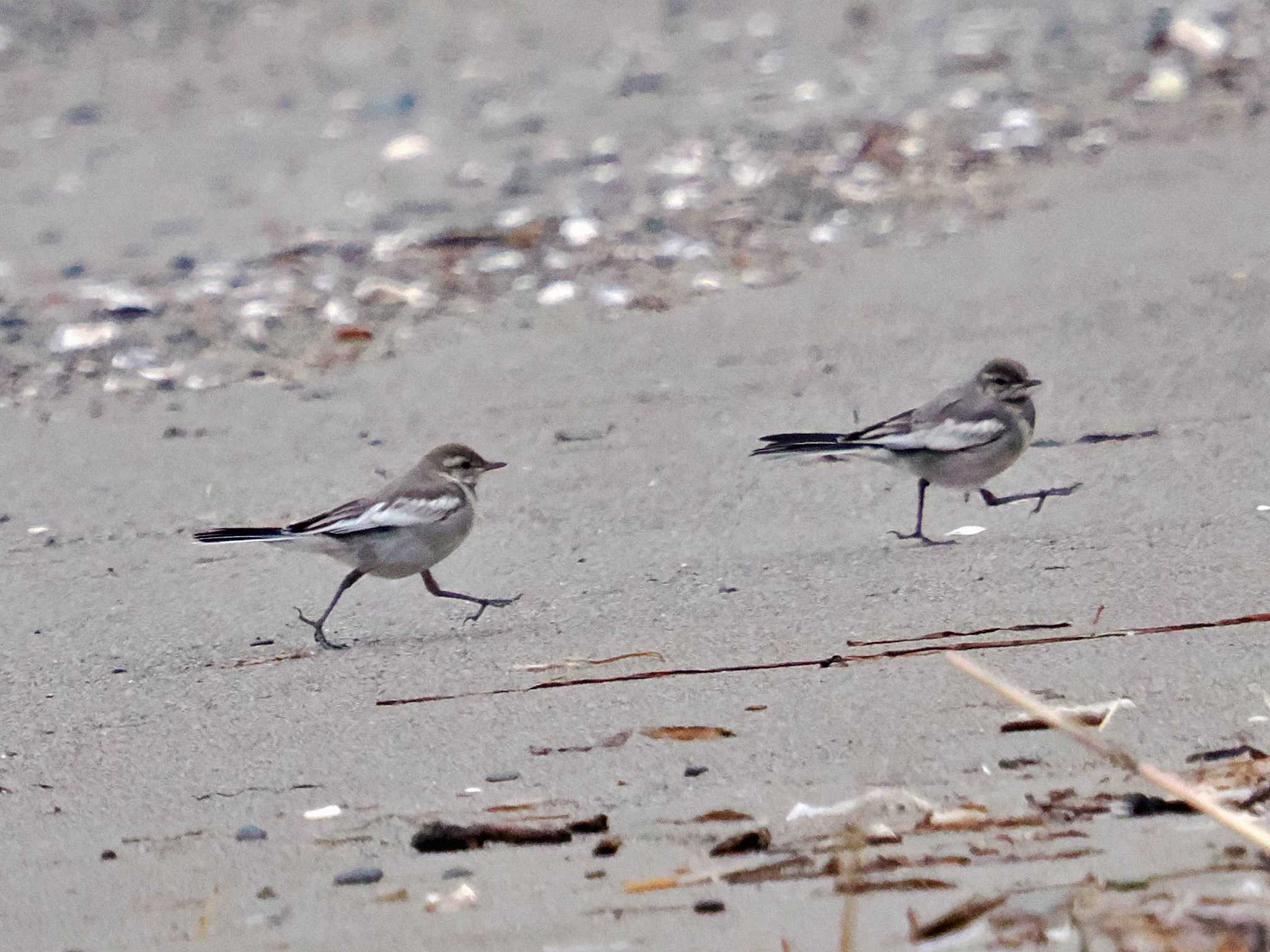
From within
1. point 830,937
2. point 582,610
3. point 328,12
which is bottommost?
point 328,12

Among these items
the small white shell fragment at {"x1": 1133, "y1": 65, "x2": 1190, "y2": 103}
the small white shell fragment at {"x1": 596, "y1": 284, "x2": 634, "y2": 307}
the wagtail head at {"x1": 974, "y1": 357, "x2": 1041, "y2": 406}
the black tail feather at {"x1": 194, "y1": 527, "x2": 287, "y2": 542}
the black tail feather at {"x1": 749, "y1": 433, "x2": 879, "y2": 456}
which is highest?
the black tail feather at {"x1": 194, "y1": 527, "x2": 287, "y2": 542}

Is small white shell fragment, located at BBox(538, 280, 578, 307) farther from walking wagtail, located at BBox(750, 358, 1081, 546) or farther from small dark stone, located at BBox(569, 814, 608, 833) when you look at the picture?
small dark stone, located at BBox(569, 814, 608, 833)

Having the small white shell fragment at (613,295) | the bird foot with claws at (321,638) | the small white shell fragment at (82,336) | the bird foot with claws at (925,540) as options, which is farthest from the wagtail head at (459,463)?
the small white shell fragment at (82,336)

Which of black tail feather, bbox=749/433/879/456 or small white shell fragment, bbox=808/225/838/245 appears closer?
black tail feather, bbox=749/433/879/456

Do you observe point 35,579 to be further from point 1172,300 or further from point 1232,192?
point 1232,192

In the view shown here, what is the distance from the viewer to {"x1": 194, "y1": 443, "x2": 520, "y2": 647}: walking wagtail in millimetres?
6781

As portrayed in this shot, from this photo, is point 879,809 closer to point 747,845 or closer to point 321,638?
point 747,845

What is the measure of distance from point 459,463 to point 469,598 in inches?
27.8

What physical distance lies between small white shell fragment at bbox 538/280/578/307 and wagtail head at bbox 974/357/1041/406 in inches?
120

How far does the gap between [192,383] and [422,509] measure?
9.79ft

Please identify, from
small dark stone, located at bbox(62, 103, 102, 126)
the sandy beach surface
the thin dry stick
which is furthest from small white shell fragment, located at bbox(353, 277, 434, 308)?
the thin dry stick

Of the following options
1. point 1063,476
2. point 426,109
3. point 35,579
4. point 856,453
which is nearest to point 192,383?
point 35,579

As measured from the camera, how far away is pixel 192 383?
31.5ft

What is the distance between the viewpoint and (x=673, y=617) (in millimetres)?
6242
